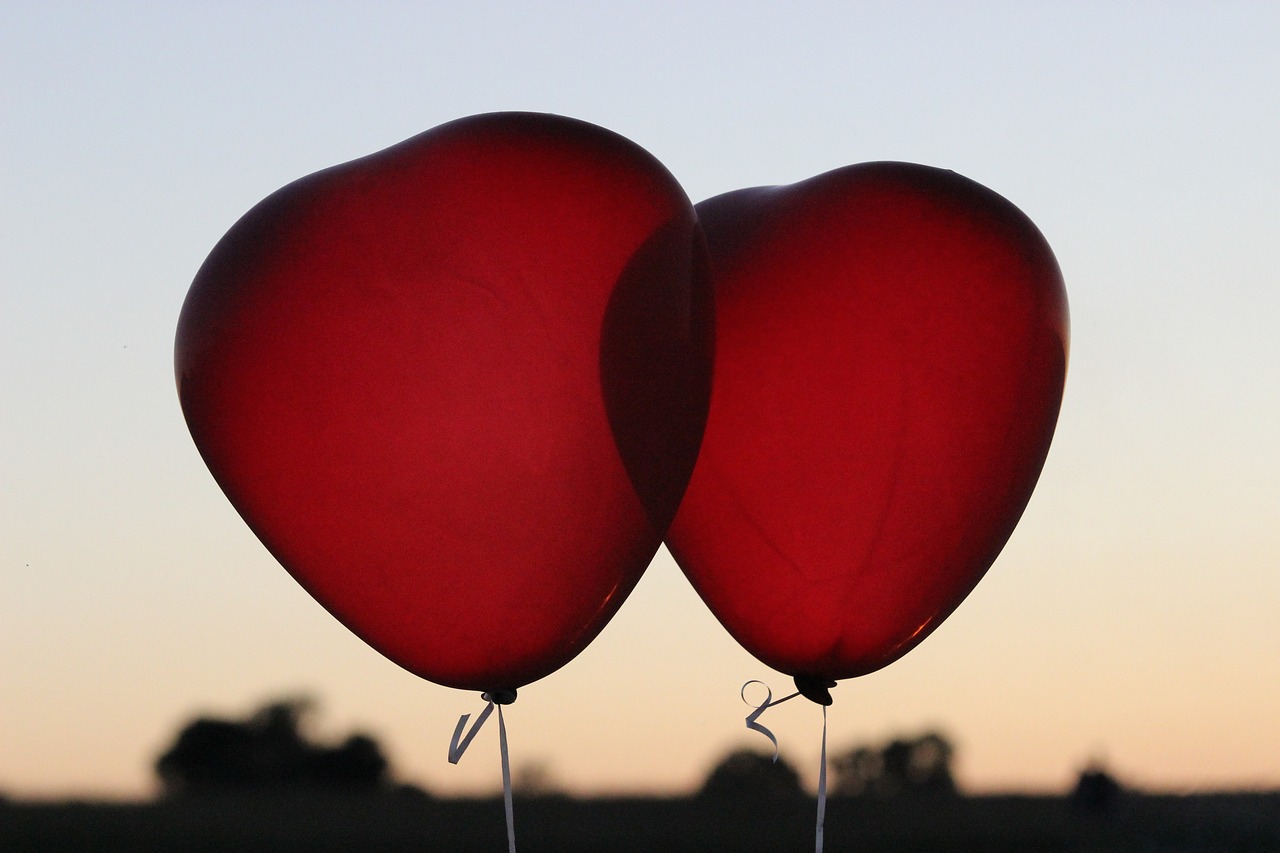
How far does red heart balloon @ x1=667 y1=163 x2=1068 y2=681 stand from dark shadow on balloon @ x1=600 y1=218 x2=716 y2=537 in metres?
0.26

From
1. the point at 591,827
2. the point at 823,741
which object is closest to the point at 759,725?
the point at 823,741

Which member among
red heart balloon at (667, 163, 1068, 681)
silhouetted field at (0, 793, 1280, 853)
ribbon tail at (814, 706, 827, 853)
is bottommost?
silhouetted field at (0, 793, 1280, 853)

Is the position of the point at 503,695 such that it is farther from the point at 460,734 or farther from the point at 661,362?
the point at 661,362

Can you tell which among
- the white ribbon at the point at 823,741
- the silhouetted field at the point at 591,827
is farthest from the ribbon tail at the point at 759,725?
the silhouetted field at the point at 591,827

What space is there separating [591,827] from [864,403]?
12272 mm

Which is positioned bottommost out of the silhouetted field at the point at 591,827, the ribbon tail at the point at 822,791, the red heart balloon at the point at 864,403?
the silhouetted field at the point at 591,827

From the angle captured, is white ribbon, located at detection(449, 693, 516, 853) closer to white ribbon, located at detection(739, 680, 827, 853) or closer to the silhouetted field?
white ribbon, located at detection(739, 680, 827, 853)

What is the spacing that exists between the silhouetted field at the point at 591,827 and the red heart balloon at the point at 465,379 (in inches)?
341

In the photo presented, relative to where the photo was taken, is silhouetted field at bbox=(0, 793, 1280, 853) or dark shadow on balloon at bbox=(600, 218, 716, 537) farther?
silhouetted field at bbox=(0, 793, 1280, 853)

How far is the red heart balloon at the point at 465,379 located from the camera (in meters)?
2.40

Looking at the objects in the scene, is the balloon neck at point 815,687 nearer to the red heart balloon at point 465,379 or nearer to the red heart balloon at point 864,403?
the red heart balloon at point 864,403

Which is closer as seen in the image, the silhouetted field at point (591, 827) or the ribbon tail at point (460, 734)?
the ribbon tail at point (460, 734)

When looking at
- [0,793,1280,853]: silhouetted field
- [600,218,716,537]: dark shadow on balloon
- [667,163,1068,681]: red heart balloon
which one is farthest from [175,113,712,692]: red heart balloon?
[0,793,1280,853]: silhouetted field

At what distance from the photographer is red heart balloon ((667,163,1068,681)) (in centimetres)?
289
